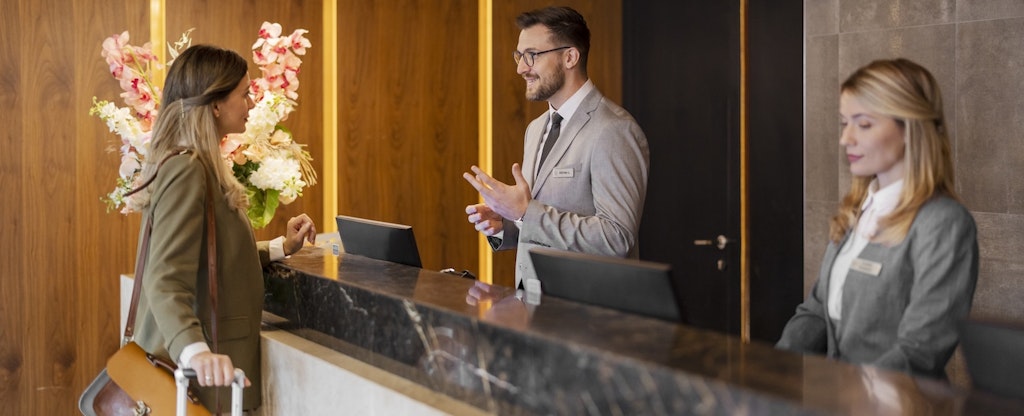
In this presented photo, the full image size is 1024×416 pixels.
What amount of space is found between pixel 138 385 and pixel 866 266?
64.0 inches

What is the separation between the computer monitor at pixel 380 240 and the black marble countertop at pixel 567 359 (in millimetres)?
232

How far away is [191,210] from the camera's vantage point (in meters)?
2.25

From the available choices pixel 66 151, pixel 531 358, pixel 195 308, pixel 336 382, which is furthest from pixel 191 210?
pixel 66 151

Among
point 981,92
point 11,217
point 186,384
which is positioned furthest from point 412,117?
point 186,384

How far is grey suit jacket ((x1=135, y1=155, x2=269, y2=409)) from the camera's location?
216cm

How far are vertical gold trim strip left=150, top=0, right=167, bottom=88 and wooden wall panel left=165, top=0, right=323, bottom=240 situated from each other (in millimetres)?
22

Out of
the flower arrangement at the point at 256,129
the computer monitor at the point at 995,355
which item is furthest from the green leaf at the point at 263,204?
the computer monitor at the point at 995,355

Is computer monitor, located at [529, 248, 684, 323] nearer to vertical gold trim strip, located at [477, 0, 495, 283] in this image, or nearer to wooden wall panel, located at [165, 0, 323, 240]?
wooden wall panel, located at [165, 0, 323, 240]

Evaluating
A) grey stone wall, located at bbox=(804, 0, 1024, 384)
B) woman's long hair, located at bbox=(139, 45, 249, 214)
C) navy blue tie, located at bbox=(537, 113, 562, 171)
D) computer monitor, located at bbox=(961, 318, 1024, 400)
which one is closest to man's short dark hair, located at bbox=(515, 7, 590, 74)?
navy blue tie, located at bbox=(537, 113, 562, 171)

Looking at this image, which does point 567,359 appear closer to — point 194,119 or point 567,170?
point 194,119

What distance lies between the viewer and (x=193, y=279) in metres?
2.24

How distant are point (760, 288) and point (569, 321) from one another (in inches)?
116

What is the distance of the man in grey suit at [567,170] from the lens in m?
2.74

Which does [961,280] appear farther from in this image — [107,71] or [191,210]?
[107,71]
